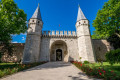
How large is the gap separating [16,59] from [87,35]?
62.6ft

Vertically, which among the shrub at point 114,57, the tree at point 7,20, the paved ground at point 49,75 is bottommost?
the paved ground at point 49,75

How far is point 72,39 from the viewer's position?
17391 mm

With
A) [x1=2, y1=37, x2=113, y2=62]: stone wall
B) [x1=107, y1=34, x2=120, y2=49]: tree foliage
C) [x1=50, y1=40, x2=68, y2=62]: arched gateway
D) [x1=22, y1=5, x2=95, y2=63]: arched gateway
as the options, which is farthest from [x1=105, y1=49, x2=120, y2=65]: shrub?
[x1=107, y1=34, x2=120, y2=49]: tree foliage

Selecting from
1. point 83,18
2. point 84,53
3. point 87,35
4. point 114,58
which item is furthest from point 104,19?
point 114,58

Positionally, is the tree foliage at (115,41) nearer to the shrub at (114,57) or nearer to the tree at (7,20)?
the shrub at (114,57)

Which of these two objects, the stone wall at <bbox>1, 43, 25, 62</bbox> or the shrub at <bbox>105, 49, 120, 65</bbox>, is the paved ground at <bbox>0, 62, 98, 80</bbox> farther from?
the stone wall at <bbox>1, 43, 25, 62</bbox>

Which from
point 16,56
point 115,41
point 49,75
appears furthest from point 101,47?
point 16,56

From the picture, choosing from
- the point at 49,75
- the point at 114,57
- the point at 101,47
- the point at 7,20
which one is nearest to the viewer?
the point at 49,75

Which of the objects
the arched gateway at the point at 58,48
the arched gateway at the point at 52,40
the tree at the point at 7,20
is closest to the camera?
the tree at the point at 7,20

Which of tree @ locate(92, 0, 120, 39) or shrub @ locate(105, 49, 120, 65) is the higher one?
tree @ locate(92, 0, 120, 39)

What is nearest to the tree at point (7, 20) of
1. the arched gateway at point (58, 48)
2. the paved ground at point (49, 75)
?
the paved ground at point (49, 75)

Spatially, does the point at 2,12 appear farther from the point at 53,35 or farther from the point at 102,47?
the point at 102,47

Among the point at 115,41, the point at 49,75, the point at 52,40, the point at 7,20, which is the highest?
the point at 7,20

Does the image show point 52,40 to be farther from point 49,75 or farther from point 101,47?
point 101,47
